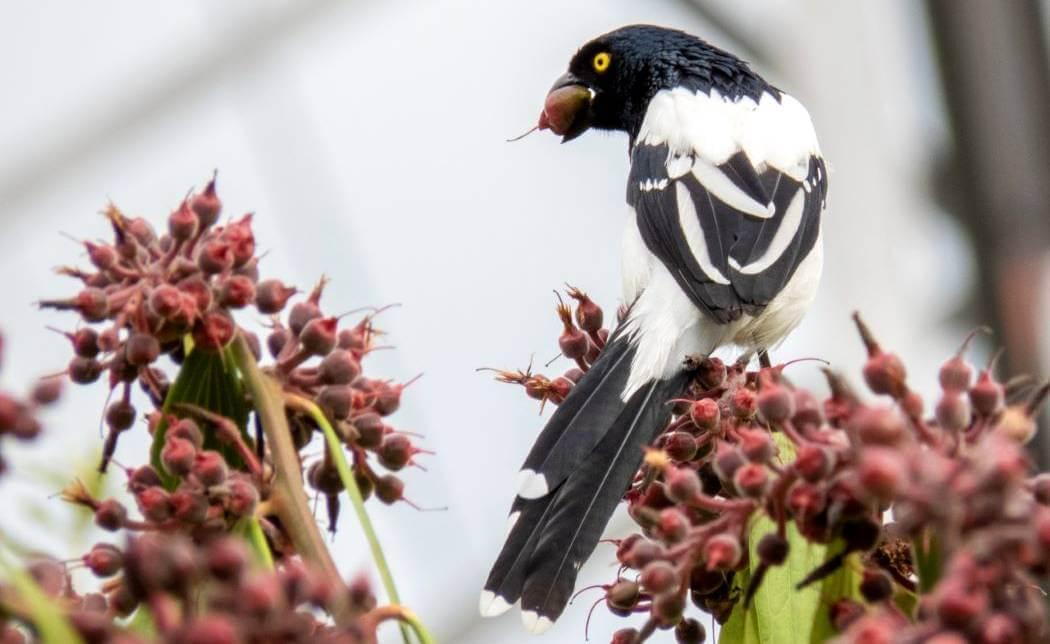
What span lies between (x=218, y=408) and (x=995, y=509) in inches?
30.3

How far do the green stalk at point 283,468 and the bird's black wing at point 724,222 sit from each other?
4.26 ft

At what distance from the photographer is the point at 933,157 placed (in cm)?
916

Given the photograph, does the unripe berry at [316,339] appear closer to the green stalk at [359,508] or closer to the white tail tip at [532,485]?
the green stalk at [359,508]

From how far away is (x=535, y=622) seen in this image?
187cm

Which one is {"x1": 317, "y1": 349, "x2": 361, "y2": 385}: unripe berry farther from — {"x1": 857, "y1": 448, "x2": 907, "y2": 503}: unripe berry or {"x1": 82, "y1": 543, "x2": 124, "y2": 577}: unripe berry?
{"x1": 857, "y1": 448, "x2": 907, "y2": 503}: unripe berry

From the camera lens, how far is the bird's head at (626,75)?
357 cm

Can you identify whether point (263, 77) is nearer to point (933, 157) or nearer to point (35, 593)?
point (933, 157)

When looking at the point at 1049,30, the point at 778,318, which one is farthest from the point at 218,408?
the point at 1049,30

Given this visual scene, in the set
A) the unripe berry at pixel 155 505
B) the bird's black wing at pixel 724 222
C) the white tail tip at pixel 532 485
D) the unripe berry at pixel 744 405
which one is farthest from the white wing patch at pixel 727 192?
the unripe berry at pixel 155 505

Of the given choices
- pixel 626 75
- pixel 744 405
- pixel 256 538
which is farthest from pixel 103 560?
pixel 626 75

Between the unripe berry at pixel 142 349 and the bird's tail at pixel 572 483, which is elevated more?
the unripe berry at pixel 142 349

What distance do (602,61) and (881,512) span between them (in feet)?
8.72

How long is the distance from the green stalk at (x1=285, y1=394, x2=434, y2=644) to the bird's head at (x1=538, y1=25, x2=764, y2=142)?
2234mm

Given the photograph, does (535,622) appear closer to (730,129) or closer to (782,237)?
(782,237)
